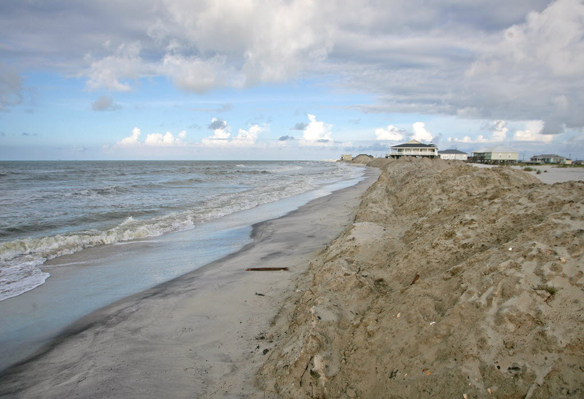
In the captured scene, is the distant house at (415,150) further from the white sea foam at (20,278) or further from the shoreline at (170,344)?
the white sea foam at (20,278)

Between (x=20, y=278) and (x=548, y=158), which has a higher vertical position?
(x=548, y=158)

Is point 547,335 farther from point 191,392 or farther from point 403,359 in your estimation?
point 191,392

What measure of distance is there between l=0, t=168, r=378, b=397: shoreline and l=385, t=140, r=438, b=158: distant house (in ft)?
238

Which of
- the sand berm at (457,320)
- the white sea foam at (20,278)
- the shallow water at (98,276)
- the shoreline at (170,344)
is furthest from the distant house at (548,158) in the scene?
the white sea foam at (20,278)

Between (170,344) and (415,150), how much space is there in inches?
3011

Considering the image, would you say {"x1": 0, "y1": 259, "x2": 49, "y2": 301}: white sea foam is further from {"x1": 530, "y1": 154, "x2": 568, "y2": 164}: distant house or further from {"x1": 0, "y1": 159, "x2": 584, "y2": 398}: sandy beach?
{"x1": 530, "y1": 154, "x2": 568, "y2": 164}: distant house

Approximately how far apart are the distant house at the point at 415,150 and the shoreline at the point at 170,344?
238 feet

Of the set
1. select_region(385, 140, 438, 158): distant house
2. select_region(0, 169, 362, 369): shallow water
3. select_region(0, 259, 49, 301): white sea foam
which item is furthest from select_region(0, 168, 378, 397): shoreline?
select_region(385, 140, 438, 158): distant house

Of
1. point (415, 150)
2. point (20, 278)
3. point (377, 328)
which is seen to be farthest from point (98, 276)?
point (415, 150)

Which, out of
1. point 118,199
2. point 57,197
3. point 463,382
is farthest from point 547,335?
point 57,197

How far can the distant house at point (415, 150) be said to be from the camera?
240 feet

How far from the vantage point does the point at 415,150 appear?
7450 centimetres

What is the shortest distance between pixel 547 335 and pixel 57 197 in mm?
26115

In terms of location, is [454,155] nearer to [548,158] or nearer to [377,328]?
[548,158]
